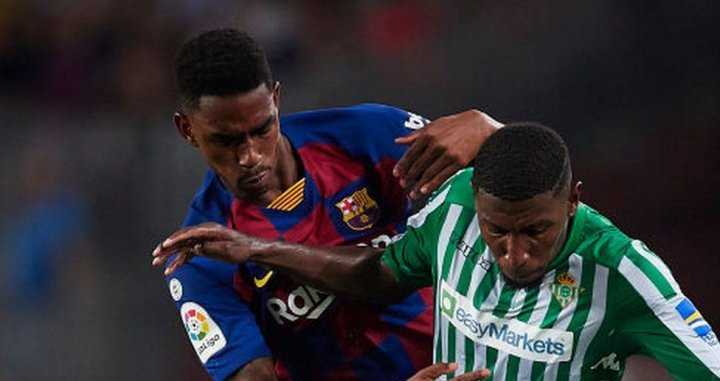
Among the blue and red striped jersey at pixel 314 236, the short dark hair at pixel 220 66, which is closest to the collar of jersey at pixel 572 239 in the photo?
the blue and red striped jersey at pixel 314 236

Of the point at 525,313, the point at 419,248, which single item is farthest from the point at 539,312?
the point at 419,248

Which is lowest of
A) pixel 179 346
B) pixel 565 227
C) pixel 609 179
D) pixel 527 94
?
pixel 179 346

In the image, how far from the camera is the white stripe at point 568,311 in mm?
2203

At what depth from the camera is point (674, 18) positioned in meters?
4.72

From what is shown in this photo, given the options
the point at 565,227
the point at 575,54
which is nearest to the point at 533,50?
the point at 575,54

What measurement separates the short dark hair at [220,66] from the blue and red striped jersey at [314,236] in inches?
11.2

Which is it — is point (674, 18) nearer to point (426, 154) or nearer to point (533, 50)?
point (533, 50)

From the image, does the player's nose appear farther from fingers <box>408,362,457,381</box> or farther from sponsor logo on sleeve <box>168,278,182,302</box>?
fingers <box>408,362,457,381</box>

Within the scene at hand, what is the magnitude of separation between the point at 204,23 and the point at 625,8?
1.72 metres

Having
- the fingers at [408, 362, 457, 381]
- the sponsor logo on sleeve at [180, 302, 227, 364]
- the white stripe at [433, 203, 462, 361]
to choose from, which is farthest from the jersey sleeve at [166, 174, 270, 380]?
the fingers at [408, 362, 457, 381]

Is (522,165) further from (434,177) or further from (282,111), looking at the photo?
(282,111)

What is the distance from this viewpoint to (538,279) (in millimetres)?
2264

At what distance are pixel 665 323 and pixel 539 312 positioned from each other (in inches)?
9.9

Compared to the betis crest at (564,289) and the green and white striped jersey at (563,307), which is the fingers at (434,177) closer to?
the green and white striped jersey at (563,307)
